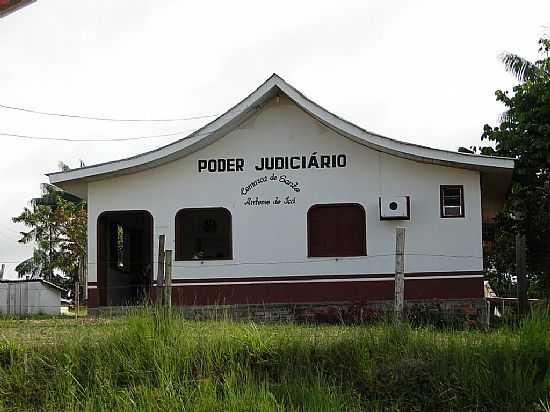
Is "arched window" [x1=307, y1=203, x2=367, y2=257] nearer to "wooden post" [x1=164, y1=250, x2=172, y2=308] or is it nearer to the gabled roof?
the gabled roof

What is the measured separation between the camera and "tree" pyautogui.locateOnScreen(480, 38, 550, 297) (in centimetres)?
2247

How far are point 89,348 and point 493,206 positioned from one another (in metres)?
16.5

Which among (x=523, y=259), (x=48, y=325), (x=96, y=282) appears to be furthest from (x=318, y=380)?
(x=96, y=282)

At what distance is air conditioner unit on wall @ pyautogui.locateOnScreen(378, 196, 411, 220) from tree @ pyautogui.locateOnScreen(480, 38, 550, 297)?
4036 mm

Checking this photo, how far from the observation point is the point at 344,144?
20797 millimetres

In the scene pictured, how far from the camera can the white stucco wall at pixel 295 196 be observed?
20281mm

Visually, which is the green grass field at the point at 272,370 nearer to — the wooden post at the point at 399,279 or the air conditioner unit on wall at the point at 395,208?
the wooden post at the point at 399,279

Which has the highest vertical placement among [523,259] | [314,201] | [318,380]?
[314,201]

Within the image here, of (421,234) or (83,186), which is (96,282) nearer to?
(83,186)

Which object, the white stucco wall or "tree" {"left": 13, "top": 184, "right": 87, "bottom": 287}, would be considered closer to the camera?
the white stucco wall

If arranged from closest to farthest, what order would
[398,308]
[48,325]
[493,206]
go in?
[398,308]
[48,325]
[493,206]

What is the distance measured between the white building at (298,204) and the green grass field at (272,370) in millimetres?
7541

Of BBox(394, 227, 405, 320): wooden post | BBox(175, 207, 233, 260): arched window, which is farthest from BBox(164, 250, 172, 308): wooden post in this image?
BBox(175, 207, 233, 260): arched window

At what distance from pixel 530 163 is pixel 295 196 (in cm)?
620
